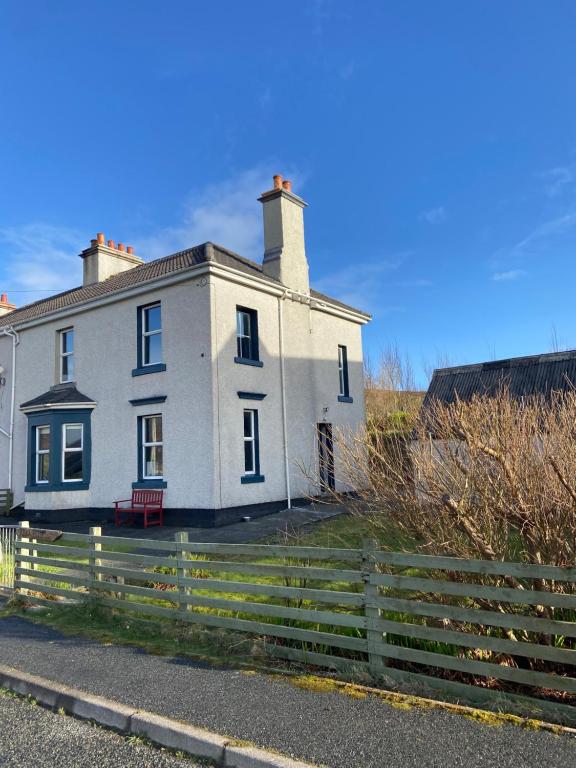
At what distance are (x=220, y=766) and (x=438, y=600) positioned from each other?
225cm

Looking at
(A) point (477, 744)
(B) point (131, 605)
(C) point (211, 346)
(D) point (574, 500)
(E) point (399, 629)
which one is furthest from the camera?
(C) point (211, 346)

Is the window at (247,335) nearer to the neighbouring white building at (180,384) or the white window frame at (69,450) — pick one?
the neighbouring white building at (180,384)

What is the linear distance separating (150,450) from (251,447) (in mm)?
2821

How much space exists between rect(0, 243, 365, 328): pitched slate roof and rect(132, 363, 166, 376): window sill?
2.37m

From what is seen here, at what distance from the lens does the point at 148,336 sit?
53.1 feet

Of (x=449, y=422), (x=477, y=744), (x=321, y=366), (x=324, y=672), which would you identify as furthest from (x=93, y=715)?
(x=321, y=366)

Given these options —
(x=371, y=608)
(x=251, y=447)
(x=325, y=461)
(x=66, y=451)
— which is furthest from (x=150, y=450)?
(x=371, y=608)

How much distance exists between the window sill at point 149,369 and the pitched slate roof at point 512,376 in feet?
24.3

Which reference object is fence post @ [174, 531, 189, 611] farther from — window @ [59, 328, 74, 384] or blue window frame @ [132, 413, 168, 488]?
window @ [59, 328, 74, 384]

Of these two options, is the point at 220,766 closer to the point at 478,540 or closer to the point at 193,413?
the point at 478,540

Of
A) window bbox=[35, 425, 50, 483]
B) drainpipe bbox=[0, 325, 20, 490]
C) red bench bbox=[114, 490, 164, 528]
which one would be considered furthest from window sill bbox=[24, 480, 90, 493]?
drainpipe bbox=[0, 325, 20, 490]

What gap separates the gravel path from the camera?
3.56 metres

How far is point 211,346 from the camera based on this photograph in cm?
1441

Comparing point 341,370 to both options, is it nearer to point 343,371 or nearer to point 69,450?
point 343,371
